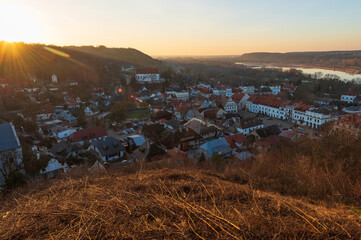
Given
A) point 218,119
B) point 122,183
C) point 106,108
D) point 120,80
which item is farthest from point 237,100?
point 122,183

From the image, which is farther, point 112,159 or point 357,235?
point 112,159

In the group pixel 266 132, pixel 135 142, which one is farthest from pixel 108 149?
pixel 266 132

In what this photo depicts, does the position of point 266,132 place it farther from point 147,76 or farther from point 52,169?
point 147,76

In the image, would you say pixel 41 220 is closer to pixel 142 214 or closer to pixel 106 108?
pixel 142 214

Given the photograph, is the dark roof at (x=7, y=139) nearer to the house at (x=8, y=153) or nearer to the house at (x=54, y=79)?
the house at (x=8, y=153)

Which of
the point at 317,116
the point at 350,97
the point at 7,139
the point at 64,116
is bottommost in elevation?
the point at 64,116

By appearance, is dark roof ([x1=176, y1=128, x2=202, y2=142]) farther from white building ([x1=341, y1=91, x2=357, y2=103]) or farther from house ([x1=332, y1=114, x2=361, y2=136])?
white building ([x1=341, y1=91, x2=357, y2=103])
